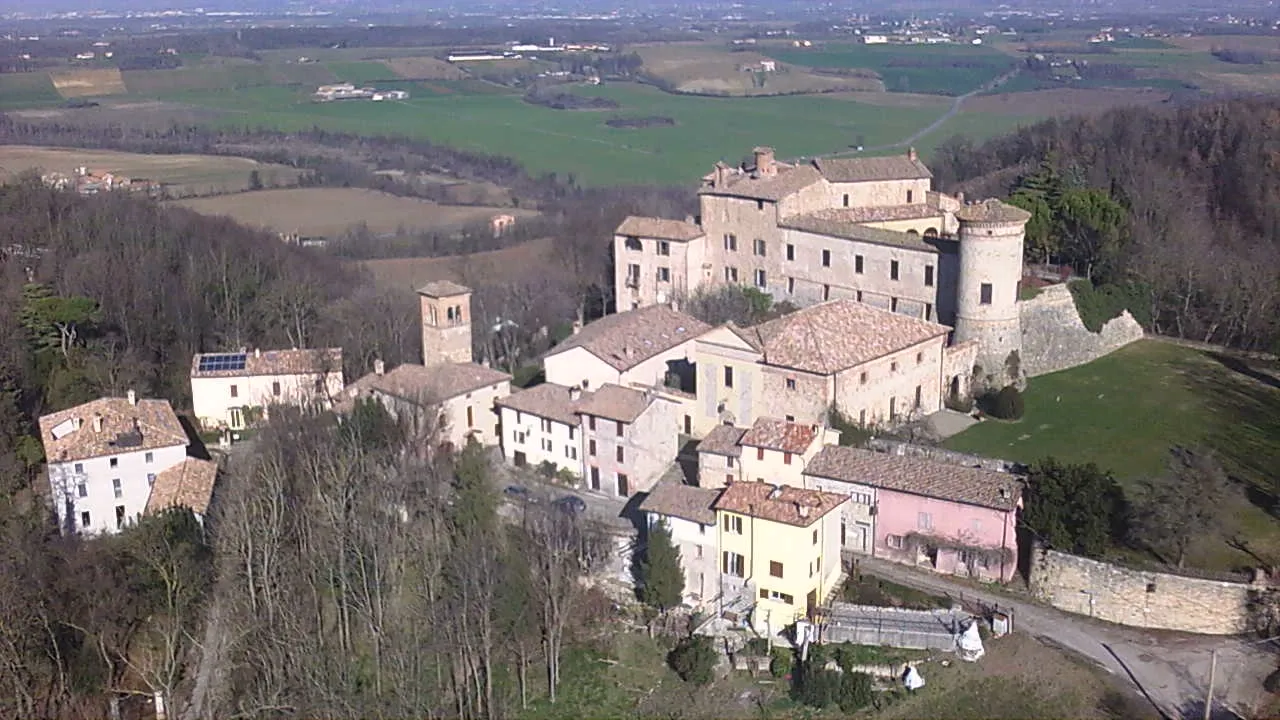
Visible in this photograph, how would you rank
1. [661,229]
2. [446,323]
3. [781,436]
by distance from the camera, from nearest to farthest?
[781,436] → [446,323] → [661,229]

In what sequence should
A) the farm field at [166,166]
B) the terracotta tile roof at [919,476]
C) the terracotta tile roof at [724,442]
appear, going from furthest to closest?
the farm field at [166,166] < the terracotta tile roof at [724,442] < the terracotta tile roof at [919,476]

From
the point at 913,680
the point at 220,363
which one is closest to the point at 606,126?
the point at 220,363

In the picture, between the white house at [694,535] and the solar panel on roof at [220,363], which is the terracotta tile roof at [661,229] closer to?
the solar panel on roof at [220,363]

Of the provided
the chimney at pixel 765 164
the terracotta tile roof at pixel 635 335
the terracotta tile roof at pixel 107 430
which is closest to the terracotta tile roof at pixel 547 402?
the terracotta tile roof at pixel 635 335

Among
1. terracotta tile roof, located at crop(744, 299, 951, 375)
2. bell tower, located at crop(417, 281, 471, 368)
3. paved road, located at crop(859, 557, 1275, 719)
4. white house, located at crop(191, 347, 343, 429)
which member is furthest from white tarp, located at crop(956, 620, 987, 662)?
white house, located at crop(191, 347, 343, 429)

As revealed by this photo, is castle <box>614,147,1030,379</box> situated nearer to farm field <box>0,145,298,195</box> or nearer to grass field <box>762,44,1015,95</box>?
farm field <box>0,145,298,195</box>

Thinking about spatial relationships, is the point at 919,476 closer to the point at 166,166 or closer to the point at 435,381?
the point at 435,381

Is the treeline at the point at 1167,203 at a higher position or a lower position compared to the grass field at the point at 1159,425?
higher
